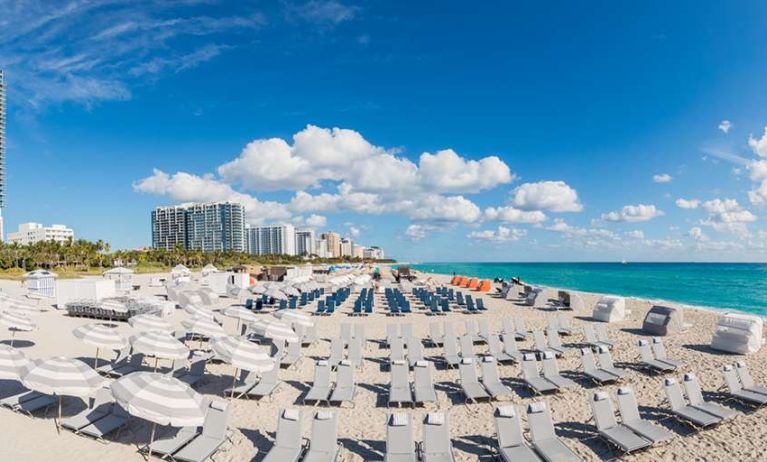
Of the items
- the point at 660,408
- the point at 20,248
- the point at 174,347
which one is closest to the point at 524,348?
the point at 660,408

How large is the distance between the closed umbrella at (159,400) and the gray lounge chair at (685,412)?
22.0ft

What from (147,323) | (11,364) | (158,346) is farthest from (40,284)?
(158,346)

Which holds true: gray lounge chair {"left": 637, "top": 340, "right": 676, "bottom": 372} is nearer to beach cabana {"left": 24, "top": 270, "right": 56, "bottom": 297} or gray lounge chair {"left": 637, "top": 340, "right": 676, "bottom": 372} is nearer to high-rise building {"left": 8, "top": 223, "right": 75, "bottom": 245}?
beach cabana {"left": 24, "top": 270, "right": 56, "bottom": 297}

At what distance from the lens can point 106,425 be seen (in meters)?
6.09

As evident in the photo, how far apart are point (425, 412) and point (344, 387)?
1.56 meters

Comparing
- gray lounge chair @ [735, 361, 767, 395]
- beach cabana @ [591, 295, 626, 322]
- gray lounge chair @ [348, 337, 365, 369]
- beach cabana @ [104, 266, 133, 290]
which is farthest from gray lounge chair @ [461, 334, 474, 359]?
beach cabana @ [104, 266, 133, 290]

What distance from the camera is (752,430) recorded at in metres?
6.13

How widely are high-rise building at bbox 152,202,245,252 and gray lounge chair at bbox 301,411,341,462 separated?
392ft

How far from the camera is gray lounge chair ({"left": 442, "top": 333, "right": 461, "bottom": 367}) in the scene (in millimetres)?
9906

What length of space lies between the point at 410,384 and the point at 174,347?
14.6 feet

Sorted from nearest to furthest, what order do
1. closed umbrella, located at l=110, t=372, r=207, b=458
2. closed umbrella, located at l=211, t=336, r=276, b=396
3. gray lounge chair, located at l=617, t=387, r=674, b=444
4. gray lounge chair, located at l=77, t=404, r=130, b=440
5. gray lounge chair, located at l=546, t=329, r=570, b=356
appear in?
closed umbrella, located at l=110, t=372, r=207, b=458
gray lounge chair, located at l=617, t=387, r=674, b=444
gray lounge chair, located at l=77, t=404, r=130, b=440
closed umbrella, located at l=211, t=336, r=276, b=396
gray lounge chair, located at l=546, t=329, r=570, b=356

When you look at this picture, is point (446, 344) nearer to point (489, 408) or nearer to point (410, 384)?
point (410, 384)

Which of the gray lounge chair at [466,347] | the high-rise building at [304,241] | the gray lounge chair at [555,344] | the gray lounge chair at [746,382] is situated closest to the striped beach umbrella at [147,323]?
the gray lounge chair at [466,347]

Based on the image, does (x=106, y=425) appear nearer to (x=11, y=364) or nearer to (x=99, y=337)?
(x=11, y=364)
